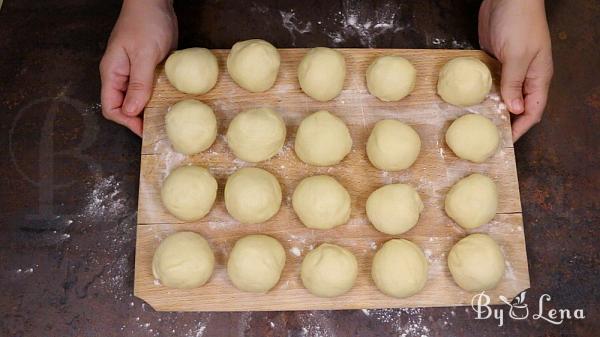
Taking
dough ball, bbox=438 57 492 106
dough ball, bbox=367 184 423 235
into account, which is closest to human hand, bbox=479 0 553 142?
dough ball, bbox=438 57 492 106

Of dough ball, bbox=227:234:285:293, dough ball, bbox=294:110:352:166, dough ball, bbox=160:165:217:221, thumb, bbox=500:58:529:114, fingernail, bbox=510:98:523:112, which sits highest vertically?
thumb, bbox=500:58:529:114

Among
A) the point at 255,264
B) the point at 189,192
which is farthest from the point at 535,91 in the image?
the point at 189,192

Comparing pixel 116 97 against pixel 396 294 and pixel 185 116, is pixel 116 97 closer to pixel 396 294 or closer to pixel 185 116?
pixel 185 116

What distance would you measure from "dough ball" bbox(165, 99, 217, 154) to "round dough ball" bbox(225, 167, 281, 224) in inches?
7.4

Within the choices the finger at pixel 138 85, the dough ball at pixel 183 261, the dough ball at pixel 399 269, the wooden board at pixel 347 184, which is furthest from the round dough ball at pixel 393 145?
the finger at pixel 138 85

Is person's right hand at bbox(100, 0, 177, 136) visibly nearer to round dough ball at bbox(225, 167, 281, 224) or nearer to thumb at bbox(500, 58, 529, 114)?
round dough ball at bbox(225, 167, 281, 224)

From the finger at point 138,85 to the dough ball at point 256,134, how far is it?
1.29 ft

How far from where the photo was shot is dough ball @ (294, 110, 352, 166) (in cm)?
204

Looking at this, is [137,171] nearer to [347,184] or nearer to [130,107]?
[130,107]

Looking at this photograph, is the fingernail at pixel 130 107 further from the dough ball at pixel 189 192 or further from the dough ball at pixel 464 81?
the dough ball at pixel 464 81

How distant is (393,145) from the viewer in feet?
6.72

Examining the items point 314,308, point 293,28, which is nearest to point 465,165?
point 314,308

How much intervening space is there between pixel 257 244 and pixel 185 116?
568 mm

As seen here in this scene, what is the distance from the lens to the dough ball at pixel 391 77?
215 cm
